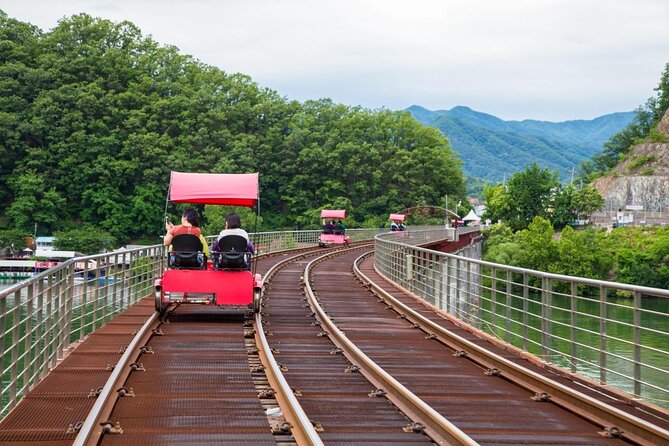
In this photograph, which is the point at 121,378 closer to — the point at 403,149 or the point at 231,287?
the point at 231,287

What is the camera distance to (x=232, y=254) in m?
16.1

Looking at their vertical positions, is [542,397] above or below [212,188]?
below

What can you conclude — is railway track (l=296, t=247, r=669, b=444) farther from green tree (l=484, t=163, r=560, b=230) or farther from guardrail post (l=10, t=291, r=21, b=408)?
green tree (l=484, t=163, r=560, b=230)

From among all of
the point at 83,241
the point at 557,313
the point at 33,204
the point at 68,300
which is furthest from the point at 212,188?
the point at 33,204

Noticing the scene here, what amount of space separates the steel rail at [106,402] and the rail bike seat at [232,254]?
3.08 metres

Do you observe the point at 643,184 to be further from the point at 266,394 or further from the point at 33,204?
the point at 266,394

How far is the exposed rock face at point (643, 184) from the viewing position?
15812cm

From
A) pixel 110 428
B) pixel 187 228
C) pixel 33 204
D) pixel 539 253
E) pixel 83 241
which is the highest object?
pixel 33 204

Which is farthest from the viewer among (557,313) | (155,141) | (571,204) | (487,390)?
(571,204)

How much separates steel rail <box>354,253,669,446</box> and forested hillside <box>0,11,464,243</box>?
3649 inches

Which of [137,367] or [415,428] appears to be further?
[137,367]

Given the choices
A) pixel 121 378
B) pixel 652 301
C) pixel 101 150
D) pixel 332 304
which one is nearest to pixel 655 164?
pixel 652 301

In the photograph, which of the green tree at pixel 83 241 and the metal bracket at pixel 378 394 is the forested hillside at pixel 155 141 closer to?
the green tree at pixel 83 241

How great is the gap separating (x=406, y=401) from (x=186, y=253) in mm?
7619
